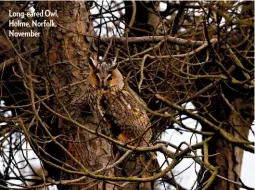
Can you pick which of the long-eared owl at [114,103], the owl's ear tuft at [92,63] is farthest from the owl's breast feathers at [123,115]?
the owl's ear tuft at [92,63]

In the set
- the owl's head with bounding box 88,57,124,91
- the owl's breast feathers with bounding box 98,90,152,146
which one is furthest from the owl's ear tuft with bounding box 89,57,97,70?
the owl's breast feathers with bounding box 98,90,152,146

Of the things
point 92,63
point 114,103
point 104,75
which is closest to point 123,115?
point 114,103

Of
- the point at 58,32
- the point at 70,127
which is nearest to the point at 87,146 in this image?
the point at 70,127

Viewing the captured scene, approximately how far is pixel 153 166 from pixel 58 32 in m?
1.19

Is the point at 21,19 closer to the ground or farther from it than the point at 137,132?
farther from it

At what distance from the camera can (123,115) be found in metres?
4.63

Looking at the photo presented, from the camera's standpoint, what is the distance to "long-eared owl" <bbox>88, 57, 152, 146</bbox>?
4.53 metres

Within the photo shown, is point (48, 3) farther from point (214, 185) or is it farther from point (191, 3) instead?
point (214, 185)

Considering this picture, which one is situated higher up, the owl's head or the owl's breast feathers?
the owl's head

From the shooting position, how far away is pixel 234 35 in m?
6.02

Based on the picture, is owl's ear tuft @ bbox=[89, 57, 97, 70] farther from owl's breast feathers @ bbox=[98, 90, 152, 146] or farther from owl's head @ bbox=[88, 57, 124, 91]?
owl's breast feathers @ bbox=[98, 90, 152, 146]

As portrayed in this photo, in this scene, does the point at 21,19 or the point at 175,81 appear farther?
the point at 21,19

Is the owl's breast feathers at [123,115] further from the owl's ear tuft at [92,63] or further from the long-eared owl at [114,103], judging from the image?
the owl's ear tuft at [92,63]

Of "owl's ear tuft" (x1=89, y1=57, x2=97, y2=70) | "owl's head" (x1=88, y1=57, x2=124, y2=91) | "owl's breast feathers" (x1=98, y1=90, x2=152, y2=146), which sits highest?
"owl's ear tuft" (x1=89, y1=57, x2=97, y2=70)
